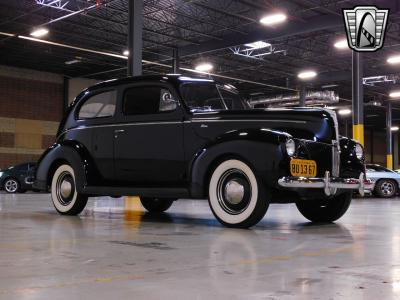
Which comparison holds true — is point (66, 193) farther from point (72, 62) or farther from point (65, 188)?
point (72, 62)

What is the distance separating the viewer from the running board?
22.6 feet

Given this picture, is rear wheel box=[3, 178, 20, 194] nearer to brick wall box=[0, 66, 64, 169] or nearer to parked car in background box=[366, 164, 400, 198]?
brick wall box=[0, 66, 64, 169]

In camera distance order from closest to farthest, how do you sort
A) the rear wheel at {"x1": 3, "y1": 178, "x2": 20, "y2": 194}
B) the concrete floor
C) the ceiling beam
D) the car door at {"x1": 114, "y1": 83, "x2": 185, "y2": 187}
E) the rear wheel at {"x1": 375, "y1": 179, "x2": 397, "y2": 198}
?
the concrete floor, the car door at {"x1": 114, "y1": 83, "x2": 185, "y2": 187}, the rear wheel at {"x1": 375, "y1": 179, "x2": 397, "y2": 198}, the ceiling beam, the rear wheel at {"x1": 3, "y1": 178, "x2": 20, "y2": 194}

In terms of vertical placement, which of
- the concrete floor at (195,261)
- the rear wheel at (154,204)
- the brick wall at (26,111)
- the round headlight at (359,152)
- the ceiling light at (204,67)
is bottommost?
the concrete floor at (195,261)

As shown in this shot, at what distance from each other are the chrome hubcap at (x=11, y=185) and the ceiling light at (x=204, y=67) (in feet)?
38.2

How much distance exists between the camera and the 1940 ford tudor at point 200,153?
20.6 feet

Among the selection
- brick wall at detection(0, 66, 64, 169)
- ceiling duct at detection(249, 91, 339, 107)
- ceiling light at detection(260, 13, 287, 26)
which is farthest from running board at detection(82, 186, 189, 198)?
ceiling duct at detection(249, 91, 339, 107)

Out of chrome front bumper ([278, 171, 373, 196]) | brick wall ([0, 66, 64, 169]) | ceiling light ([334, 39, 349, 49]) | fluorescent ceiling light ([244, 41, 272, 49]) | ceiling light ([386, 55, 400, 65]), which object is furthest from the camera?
brick wall ([0, 66, 64, 169])

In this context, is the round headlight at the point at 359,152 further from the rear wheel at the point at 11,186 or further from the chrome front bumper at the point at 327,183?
the rear wheel at the point at 11,186

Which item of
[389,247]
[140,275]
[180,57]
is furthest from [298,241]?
[180,57]

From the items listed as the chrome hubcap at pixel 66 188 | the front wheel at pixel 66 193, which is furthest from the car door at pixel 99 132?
the chrome hubcap at pixel 66 188

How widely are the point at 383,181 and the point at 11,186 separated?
45.5 feet

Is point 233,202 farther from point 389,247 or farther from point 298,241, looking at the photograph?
point 389,247

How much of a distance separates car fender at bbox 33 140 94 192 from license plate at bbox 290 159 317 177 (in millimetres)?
2978
